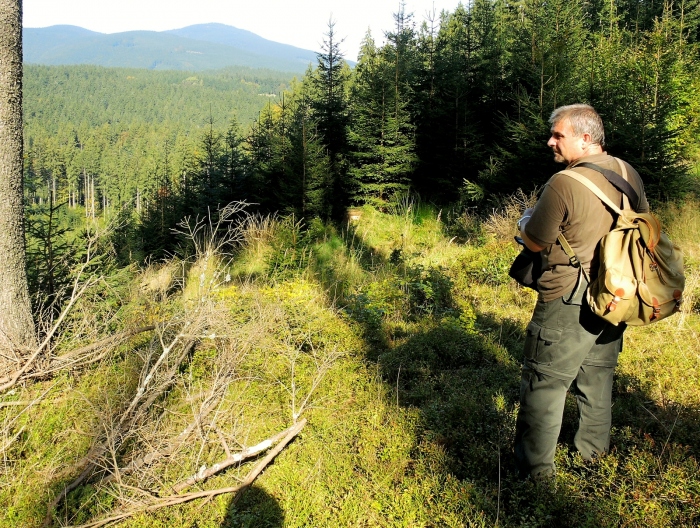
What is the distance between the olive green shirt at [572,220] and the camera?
247 cm

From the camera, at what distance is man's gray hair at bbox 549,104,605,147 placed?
2.53 m

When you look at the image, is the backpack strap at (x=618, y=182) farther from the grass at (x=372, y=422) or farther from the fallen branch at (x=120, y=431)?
the fallen branch at (x=120, y=431)

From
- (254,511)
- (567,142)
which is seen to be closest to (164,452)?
(254,511)

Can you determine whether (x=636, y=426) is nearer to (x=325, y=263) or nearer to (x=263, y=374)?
(x=263, y=374)

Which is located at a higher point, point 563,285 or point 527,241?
point 527,241

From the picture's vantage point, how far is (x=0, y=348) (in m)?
3.92

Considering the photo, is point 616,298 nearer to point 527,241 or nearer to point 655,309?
point 655,309

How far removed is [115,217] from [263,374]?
224 cm

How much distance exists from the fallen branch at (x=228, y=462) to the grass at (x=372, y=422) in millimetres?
72

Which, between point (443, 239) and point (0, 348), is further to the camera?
point (443, 239)

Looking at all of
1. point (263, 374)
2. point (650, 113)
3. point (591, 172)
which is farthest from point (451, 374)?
point (650, 113)

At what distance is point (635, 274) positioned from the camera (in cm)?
238

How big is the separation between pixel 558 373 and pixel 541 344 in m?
0.17

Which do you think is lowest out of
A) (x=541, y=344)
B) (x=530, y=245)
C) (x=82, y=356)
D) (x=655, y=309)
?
(x=82, y=356)
